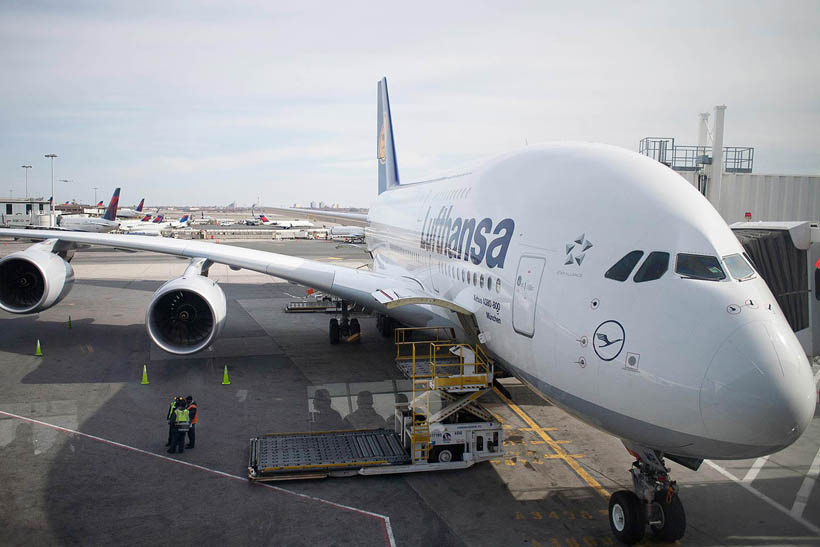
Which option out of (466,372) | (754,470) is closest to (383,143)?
(466,372)

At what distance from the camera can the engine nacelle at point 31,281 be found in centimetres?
1900

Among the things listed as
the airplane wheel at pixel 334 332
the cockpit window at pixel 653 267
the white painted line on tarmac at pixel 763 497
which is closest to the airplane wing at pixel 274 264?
the airplane wheel at pixel 334 332

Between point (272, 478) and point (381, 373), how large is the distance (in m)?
7.07

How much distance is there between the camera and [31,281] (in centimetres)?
1970

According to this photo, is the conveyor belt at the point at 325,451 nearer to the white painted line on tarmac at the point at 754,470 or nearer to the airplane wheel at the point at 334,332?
the white painted line on tarmac at the point at 754,470

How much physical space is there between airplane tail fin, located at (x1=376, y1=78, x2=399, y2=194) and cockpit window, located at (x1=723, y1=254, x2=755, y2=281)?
20.9m

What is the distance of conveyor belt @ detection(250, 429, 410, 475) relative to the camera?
1102cm

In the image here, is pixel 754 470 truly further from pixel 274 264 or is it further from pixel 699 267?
pixel 274 264

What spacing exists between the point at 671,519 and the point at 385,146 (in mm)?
23448

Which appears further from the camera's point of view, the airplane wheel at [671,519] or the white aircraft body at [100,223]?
the white aircraft body at [100,223]

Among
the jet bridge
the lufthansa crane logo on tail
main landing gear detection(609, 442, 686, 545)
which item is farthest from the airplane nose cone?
the lufthansa crane logo on tail

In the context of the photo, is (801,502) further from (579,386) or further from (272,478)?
(272,478)

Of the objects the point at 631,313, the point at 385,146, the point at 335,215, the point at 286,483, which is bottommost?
the point at 286,483

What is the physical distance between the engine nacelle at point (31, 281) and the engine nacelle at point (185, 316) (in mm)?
5021
